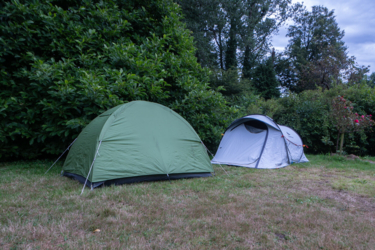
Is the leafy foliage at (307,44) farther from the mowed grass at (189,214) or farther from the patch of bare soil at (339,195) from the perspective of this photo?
the mowed grass at (189,214)

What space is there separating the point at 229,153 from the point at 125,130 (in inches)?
134

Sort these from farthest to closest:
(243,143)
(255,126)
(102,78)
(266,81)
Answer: (266,81) < (255,126) < (243,143) < (102,78)

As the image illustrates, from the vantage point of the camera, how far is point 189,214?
3.09 m

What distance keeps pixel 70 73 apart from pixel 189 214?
4.84 m

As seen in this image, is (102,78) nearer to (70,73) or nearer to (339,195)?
(70,73)

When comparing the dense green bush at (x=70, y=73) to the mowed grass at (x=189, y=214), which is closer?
the mowed grass at (x=189, y=214)

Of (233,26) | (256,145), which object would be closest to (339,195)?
(256,145)

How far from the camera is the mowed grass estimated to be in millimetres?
2439

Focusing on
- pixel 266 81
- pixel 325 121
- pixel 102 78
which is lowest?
pixel 325 121

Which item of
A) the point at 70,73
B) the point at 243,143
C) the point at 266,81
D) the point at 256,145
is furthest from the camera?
the point at 266,81

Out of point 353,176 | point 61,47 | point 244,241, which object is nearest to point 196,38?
point 61,47

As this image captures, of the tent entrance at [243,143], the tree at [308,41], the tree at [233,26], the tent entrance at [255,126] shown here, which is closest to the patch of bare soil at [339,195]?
the tent entrance at [243,143]

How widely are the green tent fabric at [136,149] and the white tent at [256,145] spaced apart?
1.84 metres

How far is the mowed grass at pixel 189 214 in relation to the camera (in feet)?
8.00
